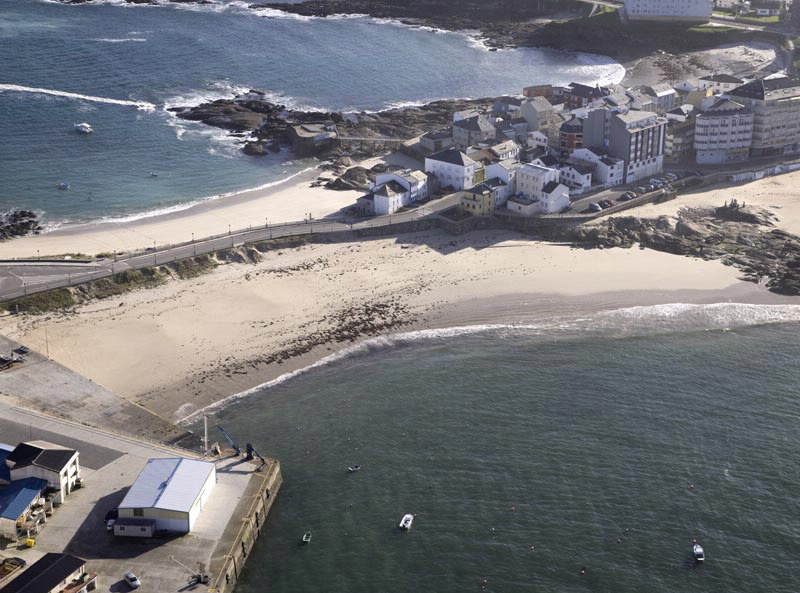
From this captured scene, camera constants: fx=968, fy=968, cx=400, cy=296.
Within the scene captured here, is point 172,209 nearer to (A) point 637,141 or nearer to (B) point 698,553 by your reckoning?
(A) point 637,141

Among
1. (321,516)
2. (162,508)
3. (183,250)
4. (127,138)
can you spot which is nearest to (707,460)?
(321,516)

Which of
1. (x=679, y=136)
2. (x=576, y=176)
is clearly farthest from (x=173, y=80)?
(x=679, y=136)

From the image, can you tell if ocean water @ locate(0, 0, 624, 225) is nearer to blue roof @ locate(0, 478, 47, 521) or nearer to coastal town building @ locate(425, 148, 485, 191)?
coastal town building @ locate(425, 148, 485, 191)

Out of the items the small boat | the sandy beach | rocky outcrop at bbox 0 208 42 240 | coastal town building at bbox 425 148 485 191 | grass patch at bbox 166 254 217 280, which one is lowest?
the small boat

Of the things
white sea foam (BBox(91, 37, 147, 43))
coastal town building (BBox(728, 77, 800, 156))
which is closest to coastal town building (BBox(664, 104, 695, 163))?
coastal town building (BBox(728, 77, 800, 156))

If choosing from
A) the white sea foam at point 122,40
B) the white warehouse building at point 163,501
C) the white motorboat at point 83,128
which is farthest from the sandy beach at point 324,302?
the white sea foam at point 122,40
